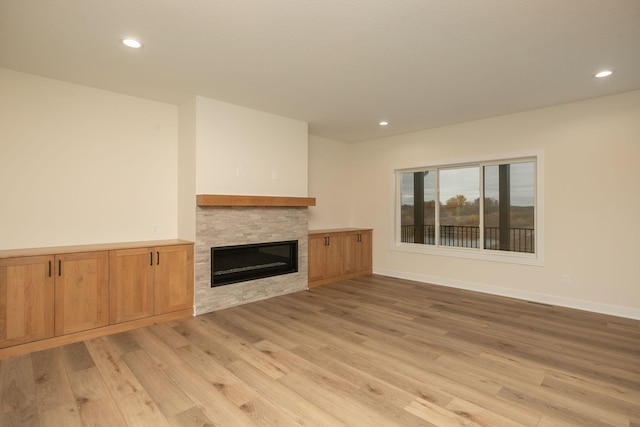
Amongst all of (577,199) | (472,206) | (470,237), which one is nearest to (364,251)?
(470,237)

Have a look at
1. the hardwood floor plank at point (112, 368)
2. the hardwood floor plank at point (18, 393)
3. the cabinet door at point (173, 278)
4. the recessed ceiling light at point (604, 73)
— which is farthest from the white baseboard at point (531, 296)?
the hardwood floor plank at point (18, 393)

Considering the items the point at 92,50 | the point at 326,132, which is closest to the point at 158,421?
the point at 92,50

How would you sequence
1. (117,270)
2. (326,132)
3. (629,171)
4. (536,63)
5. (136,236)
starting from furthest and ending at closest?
(326,132), (136,236), (629,171), (117,270), (536,63)

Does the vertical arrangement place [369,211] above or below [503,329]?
above

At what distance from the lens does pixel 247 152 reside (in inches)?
179

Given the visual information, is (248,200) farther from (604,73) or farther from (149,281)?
(604,73)

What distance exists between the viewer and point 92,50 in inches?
113

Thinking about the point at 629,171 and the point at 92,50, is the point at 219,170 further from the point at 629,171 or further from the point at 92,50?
the point at 629,171

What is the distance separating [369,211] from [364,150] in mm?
1273

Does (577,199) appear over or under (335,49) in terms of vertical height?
under

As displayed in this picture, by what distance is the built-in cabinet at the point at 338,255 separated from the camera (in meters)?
5.49

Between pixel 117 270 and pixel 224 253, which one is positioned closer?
pixel 117 270

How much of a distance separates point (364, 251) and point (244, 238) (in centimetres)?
276

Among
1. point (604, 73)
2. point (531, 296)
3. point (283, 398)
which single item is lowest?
point (283, 398)
